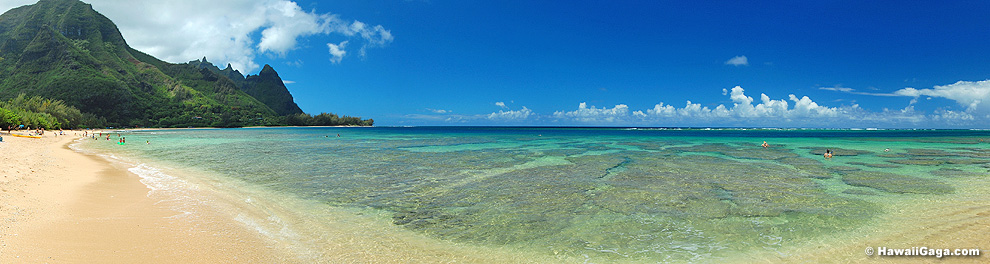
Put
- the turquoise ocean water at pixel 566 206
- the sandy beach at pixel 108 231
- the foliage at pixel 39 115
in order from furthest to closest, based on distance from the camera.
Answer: the foliage at pixel 39 115, the turquoise ocean water at pixel 566 206, the sandy beach at pixel 108 231

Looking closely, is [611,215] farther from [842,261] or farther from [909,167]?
[909,167]

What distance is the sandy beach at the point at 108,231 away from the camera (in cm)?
683

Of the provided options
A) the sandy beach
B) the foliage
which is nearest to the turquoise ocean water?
the sandy beach

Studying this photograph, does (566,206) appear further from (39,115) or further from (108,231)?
(39,115)

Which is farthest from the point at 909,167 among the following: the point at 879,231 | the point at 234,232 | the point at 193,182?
the point at 193,182

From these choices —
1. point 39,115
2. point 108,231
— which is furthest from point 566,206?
point 39,115

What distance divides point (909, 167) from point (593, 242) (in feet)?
91.4

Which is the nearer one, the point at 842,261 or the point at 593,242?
the point at 842,261

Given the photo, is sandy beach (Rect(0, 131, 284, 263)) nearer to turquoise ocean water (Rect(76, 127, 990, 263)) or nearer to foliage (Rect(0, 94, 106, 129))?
turquoise ocean water (Rect(76, 127, 990, 263))

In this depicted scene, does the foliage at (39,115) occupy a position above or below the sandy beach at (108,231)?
above

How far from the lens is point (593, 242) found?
841 centimetres

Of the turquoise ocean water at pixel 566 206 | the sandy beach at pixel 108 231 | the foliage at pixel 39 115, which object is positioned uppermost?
the foliage at pixel 39 115

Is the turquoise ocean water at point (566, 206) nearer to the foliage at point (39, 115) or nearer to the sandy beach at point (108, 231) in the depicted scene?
the sandy beach at point (108, 231)

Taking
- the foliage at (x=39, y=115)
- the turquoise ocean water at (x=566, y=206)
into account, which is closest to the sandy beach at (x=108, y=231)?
the turquoise ocean water at (x=566, y=206)
